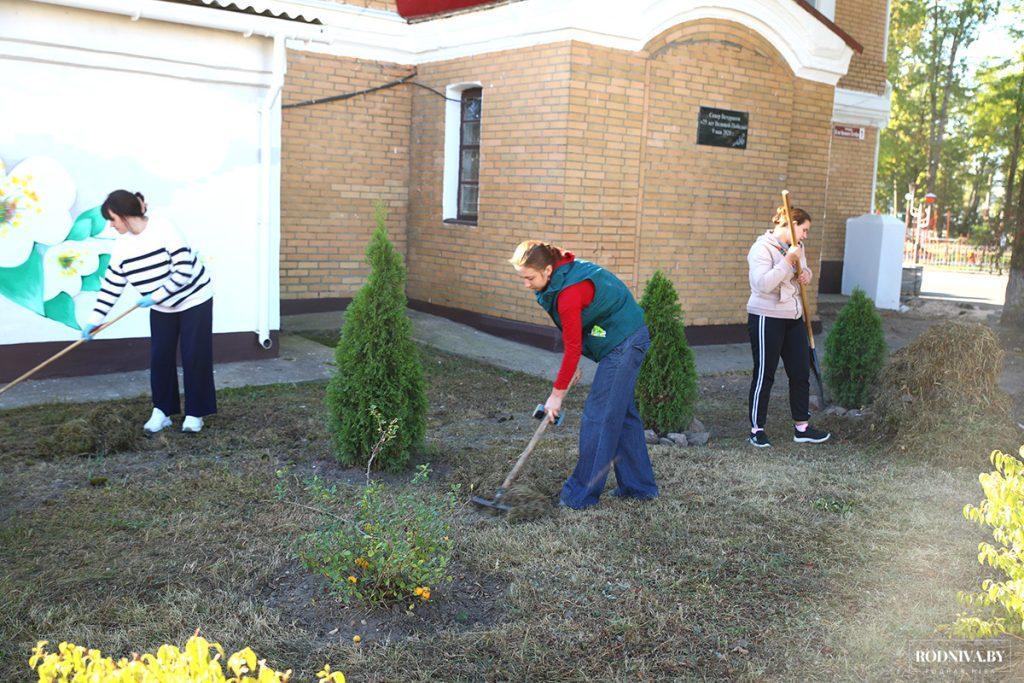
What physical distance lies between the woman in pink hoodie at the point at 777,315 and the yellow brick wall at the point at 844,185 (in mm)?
11136

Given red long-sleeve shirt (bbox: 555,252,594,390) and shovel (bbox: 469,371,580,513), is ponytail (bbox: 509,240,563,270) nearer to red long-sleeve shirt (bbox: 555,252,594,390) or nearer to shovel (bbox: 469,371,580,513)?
red long-sleeve shirt (bbox: 555,252,594,390)

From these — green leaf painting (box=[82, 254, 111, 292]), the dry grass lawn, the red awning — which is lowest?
the dry grass lawn

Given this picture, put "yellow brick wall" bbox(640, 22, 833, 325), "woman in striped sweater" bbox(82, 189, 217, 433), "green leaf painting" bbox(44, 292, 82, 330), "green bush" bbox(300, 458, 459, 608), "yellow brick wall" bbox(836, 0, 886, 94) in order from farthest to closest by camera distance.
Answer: "yellow brick wall" bbox(836, 0, 886, 94)
"yellow brick wall" bbox(640, 22, 833, 325)
"green leaf painting" bbox(44, 292, 82, 330)
"woman in striped sweater" bbox(82, 189, 217, 433)
"green bush" bbox(300, 458, 459, 608)

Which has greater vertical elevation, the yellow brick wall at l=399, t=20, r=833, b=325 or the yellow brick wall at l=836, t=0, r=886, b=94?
the yellow brick wall at l=836, t=0, r=886, b=94

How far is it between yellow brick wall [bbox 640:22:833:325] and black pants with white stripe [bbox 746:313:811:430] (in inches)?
166

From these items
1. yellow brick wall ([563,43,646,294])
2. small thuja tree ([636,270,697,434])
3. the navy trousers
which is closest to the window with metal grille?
yellow brick wall ([563,43,646,294])

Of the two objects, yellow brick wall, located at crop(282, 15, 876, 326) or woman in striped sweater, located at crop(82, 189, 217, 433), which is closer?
woman in striped sweater, located at crop(82, 189, 217, 433)

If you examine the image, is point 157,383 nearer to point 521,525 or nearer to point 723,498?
point 521,525

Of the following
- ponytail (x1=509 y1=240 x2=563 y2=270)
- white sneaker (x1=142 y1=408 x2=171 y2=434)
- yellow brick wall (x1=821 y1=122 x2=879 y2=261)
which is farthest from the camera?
yellow brick wall (x1=821 y1=122 x2=879 y2=261)

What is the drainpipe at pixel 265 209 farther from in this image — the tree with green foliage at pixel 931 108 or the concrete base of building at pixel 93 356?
the tree with green foliage at pixel 931 108

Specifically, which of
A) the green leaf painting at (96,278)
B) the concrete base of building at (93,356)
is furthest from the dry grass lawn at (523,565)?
the green leaf painting at (96,278)

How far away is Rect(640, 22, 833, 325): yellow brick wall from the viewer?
11195 millimetres

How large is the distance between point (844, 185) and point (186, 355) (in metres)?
14.5

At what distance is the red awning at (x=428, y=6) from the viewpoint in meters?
11.7
